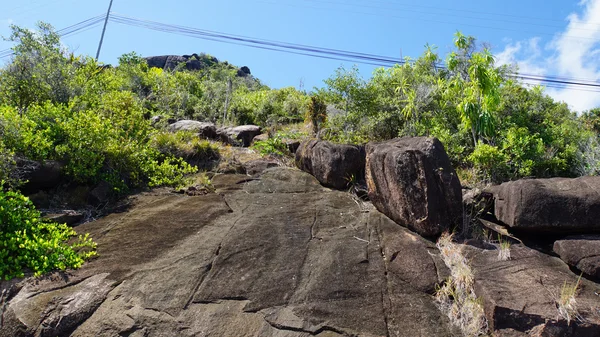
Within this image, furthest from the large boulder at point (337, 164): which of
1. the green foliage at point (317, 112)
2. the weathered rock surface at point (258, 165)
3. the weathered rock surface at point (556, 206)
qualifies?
the green foliage at point (317, 112)

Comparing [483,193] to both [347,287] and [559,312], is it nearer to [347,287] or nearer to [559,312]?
[559,312]

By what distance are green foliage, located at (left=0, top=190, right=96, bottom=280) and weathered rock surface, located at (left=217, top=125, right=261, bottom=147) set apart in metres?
5.74

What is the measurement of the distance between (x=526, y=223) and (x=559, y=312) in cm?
155

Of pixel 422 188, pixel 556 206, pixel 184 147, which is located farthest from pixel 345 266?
A: pixel 184 147

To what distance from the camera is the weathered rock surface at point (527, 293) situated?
463 cm

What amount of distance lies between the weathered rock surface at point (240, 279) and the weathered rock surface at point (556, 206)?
1387 millimetres

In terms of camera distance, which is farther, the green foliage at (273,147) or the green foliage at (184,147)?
the green foliage at (273,147)

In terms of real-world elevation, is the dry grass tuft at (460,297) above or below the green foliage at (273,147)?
below

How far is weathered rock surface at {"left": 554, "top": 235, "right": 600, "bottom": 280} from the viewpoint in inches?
213

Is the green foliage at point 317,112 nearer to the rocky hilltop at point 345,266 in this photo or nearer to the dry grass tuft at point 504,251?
the rocky hilltop at point 345,266

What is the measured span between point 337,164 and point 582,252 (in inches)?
162

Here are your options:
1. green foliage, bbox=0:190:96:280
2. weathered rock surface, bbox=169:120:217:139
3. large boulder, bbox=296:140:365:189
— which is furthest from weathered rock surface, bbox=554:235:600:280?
weathered rock surface, bbox=169:120:217:139

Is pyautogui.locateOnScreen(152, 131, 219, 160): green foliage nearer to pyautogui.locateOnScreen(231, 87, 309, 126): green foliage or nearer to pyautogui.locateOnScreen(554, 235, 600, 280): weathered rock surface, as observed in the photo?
pyautogui.locateOnScreen(231, 87, 309, 126): green foliage

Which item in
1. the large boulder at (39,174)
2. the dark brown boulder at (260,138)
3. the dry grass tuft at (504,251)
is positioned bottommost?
the dry grass tuft at (504,251)
